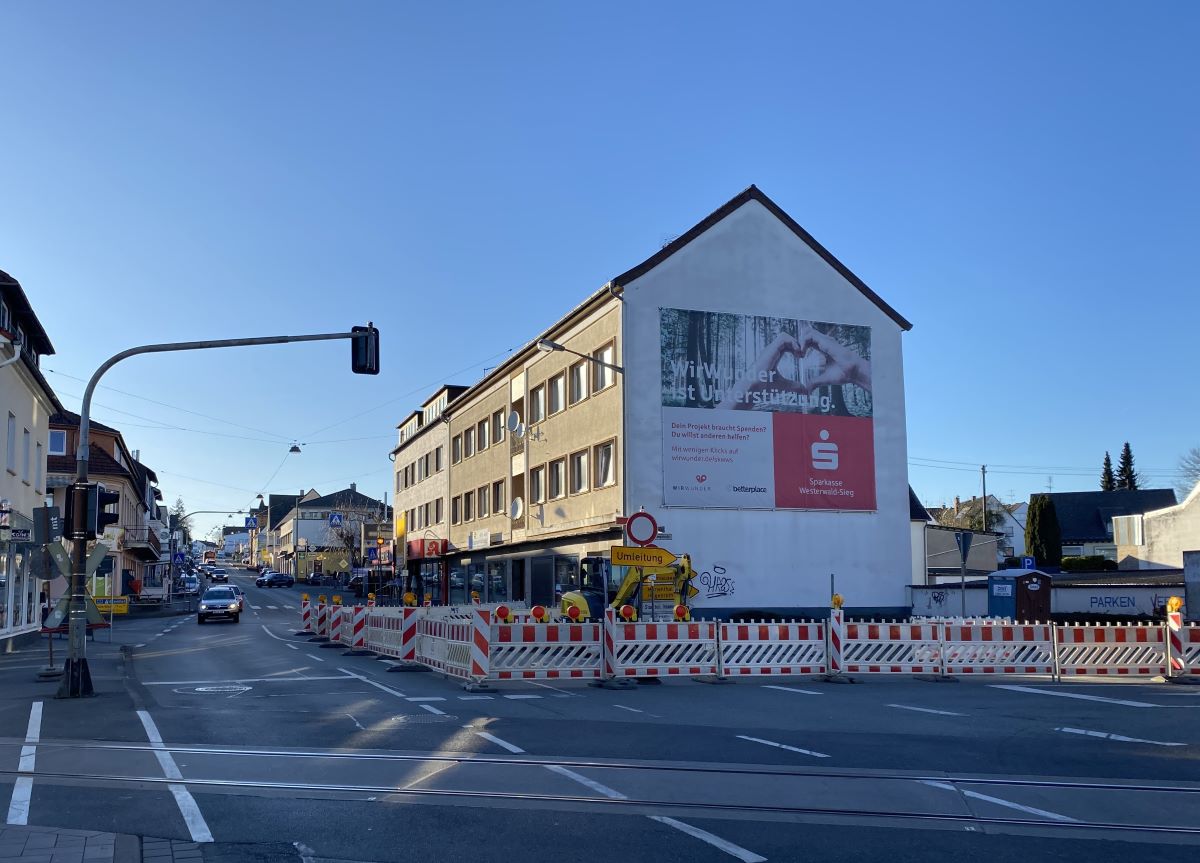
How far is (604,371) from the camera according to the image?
116 feet

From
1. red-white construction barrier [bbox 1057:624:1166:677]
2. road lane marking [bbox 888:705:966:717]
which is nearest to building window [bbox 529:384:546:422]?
red-white construction barrier [bbox 1057:624:1166:677]

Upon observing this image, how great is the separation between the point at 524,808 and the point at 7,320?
89.6 feet

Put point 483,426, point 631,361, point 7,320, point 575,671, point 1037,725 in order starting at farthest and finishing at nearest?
1. point 483,426
2. point 631,361
3. point 7,320
4. point 575,671
5. point 1037,725

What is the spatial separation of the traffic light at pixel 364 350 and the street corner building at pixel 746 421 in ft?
45.0

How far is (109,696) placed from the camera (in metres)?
15.6

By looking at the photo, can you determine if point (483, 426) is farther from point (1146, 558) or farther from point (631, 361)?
point (1146, 558)

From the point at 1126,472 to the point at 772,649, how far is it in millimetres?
107582

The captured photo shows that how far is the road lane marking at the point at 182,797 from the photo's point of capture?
725cm

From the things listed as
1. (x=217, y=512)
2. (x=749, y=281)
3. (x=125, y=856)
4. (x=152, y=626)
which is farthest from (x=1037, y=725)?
(x=217, y=512)

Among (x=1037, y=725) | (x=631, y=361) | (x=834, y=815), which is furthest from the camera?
(x=631, y=361)

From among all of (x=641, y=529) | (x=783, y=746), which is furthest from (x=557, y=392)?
(x=783, y=746)

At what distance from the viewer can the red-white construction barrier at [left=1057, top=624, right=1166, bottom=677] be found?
65.7ft

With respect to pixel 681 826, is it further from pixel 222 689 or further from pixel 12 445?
pixel 12 445

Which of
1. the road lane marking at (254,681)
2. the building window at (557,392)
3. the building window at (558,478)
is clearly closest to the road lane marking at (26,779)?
the road lane marking at (254,681)
